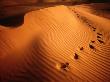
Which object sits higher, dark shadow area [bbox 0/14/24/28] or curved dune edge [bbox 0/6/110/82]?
dark shadow area [bbox 0/14/24/28]

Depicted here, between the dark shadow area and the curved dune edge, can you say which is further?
the dark shadow area

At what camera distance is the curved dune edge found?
387 centimetres

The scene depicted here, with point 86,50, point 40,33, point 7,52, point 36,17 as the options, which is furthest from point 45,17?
point 7,52

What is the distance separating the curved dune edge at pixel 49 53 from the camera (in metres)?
3.87

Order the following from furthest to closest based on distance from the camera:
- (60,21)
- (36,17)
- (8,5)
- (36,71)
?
(8,5) → (60,21) → (36,17) → (36,71)

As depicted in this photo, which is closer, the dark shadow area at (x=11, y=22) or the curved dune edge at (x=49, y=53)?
the curved dune edge at (x=49, y=53)

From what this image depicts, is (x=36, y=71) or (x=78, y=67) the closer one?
(x=36, y=71)

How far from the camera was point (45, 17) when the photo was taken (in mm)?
6238

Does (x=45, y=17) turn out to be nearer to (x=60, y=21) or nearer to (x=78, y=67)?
(x=60, y=21)

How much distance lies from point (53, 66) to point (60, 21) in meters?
2.74

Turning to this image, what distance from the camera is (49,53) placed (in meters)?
4.52

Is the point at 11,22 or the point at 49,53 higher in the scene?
the point at 11,22

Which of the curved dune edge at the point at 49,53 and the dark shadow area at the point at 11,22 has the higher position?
the dark shadow area at the point at 11,22

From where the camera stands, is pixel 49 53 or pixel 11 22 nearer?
pixel 49 53
